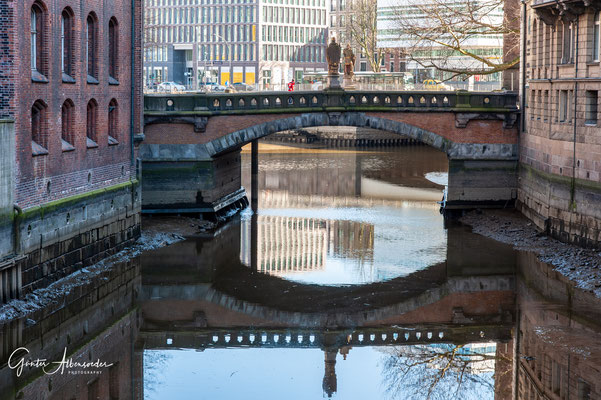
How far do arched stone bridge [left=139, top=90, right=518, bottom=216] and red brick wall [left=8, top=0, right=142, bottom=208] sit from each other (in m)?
6.90

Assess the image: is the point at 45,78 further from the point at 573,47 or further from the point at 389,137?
the point at 389,137

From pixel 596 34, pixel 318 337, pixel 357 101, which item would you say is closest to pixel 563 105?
pixel 596 34

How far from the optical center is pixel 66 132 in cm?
3675

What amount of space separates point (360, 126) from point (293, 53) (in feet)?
334

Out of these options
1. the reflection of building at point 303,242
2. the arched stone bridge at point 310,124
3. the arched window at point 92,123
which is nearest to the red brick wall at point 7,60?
the arched window at point 92,123

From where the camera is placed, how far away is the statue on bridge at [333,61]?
52.4m

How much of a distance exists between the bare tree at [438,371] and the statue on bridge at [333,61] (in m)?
25.6

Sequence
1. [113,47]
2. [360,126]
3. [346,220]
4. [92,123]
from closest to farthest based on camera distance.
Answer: [92,123]
[113,47]
[346,220]
[360,126]

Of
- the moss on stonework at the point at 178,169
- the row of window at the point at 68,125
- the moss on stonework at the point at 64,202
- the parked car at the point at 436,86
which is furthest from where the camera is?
the parked car at the point at 436,86

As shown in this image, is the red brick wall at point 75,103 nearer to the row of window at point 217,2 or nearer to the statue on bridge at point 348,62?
the statue on bridge at point 348,62

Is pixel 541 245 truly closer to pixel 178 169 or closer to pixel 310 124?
pixel 310 124

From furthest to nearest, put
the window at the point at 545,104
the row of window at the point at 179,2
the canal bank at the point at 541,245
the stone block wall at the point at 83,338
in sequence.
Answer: the row of window at the point at 179,2
the window at the point at 545,104
the canal bank at the point at 541,245
the stone block wall at the point at 83,338

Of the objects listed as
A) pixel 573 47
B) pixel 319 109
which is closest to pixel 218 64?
pixel 319 109

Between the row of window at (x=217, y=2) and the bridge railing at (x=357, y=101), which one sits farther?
the row of window at (x=217, y=2)
